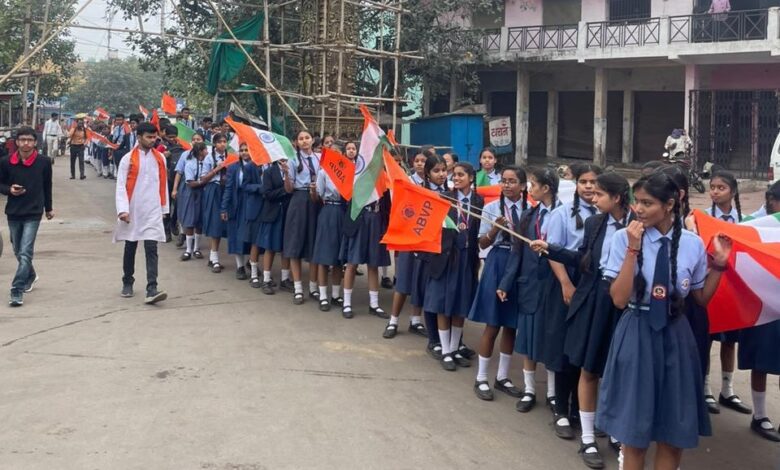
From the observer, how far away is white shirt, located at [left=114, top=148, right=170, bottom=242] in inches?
315

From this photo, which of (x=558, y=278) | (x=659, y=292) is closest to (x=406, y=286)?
(x=558, y=278)

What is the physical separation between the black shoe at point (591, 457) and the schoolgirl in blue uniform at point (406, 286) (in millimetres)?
2464

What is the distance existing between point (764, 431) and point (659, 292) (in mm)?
1991

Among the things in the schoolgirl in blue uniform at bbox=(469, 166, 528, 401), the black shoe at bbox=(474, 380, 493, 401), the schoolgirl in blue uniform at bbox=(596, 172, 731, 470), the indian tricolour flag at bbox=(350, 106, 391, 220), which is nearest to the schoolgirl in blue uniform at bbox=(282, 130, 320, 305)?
the indian tricolour flag at bbox=(350, 106, 391, 220)

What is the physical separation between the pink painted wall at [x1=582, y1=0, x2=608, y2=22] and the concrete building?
0.10 ft

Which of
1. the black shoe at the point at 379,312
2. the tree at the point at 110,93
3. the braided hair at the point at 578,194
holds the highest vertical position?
the tree at the point at 110,93

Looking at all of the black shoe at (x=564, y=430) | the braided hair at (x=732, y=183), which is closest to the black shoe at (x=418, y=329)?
the black shoe at (x=564, y=430)

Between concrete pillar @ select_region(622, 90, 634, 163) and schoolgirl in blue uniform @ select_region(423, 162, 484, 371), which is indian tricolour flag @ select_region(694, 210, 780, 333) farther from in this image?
concrete pillar @ select_region(622, 90, 634, 163)

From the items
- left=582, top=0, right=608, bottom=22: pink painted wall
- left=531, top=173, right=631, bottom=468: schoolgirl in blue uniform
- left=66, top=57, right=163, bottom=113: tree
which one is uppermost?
left=66, top=57, right=163, bottom=113: tree

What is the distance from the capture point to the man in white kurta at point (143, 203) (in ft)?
26.2

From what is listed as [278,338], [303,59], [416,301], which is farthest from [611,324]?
[303,59]

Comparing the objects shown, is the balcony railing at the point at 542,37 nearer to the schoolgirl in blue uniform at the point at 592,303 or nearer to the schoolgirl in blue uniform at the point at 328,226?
the schoolgirl in blue uniform at the point at 328,226

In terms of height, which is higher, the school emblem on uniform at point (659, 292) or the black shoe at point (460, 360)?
the school emblem on uniform at point (659, 292)

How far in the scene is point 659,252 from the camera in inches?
150
